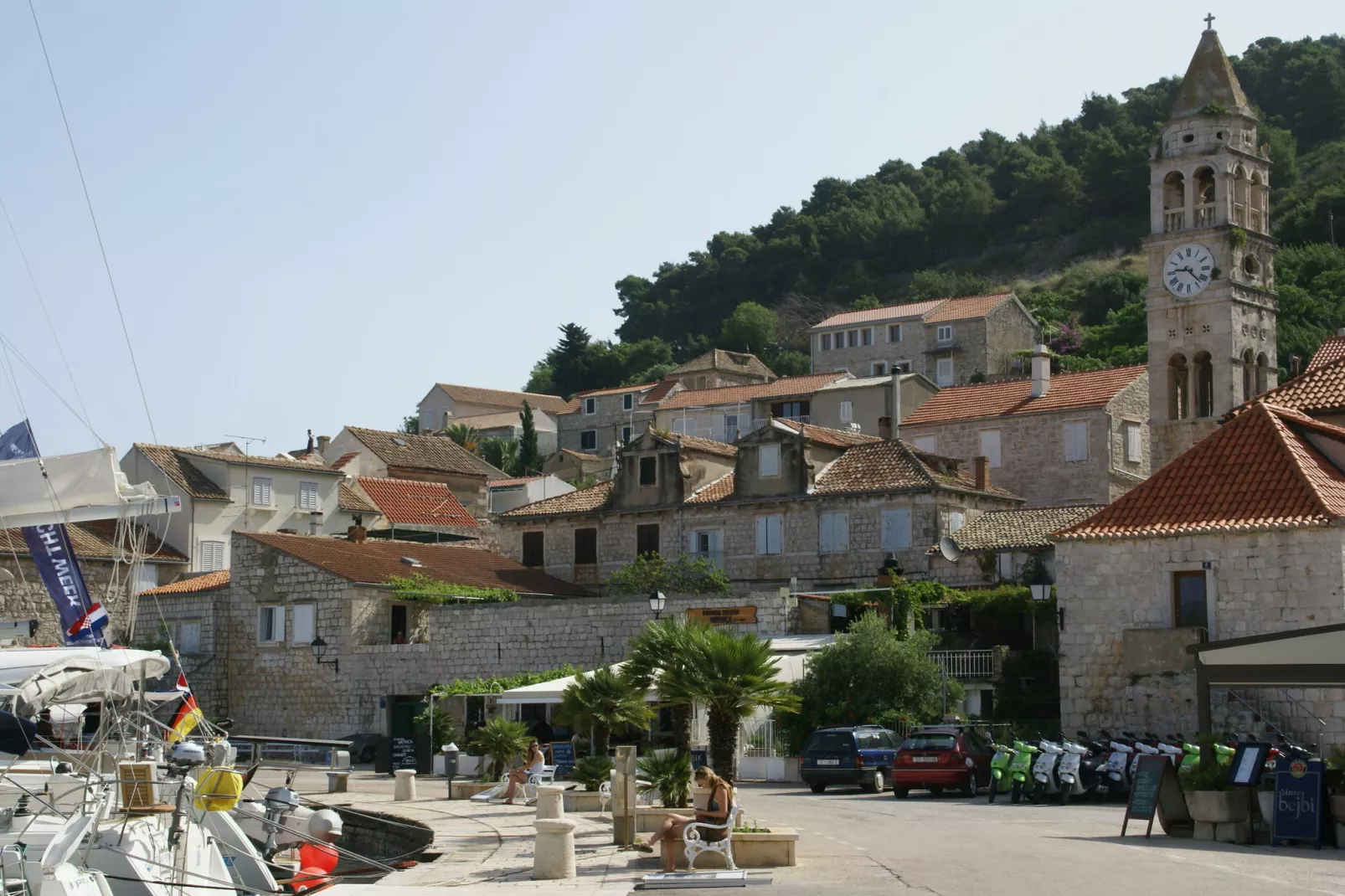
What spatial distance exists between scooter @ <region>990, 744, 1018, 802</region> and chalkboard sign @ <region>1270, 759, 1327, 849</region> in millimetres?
8318

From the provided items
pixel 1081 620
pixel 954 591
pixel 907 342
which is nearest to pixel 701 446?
pixel 954 591

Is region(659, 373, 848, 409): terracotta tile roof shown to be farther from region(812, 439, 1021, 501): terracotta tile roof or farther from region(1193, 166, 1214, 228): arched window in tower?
region(812, 439, 1021, 501): terracotta tile roof

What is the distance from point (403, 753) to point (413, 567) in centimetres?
1297

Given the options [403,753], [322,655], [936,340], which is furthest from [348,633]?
[936,340]

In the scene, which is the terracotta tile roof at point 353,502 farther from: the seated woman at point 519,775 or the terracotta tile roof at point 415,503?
the seated woman at point 519,775

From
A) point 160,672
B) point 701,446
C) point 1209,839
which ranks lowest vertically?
point 1209,839

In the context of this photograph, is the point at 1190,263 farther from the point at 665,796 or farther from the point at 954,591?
the point at 665,796

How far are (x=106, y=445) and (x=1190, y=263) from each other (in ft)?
130

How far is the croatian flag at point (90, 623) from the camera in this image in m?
36.1

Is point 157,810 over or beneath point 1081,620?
beneath

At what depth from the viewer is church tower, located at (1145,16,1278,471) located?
55.0 metres

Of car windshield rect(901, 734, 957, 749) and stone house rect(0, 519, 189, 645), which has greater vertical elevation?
stone house rect(0, 519, 189, 645)

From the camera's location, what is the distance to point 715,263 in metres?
145

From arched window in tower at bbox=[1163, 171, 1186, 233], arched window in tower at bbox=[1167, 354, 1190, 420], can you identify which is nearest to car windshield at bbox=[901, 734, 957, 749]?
arched window in tower at bbox=[1167, 354, 1190, 420]
